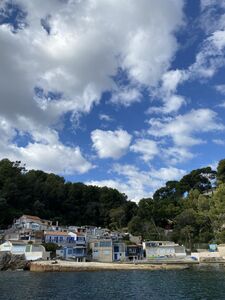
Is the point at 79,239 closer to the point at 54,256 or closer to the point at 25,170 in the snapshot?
the point at 54,256

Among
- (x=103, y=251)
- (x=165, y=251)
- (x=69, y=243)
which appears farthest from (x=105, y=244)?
(x=165, y=251)

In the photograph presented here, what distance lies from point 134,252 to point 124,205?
26369 millimetres

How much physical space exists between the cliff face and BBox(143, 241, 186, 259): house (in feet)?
83.5

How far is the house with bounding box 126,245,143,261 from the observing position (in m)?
73.2

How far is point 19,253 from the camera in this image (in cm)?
6425

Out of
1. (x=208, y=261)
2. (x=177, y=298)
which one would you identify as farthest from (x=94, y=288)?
(x=208, y=261)

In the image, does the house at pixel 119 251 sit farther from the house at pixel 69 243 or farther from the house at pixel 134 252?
the house at pixel 69 243

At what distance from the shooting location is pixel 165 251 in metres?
71.4

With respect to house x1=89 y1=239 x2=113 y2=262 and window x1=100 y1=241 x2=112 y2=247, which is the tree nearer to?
window x1=100 y1=241 x2=112 y2=247

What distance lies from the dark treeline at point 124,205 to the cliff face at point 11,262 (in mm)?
22809

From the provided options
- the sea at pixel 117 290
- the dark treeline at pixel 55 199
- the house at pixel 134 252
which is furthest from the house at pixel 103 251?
the sea at pixel 117 290

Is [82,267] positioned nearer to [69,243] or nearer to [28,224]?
[69,243]

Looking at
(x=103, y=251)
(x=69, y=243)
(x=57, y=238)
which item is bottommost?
(x=103, y=251)

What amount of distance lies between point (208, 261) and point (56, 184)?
52.7 meters
